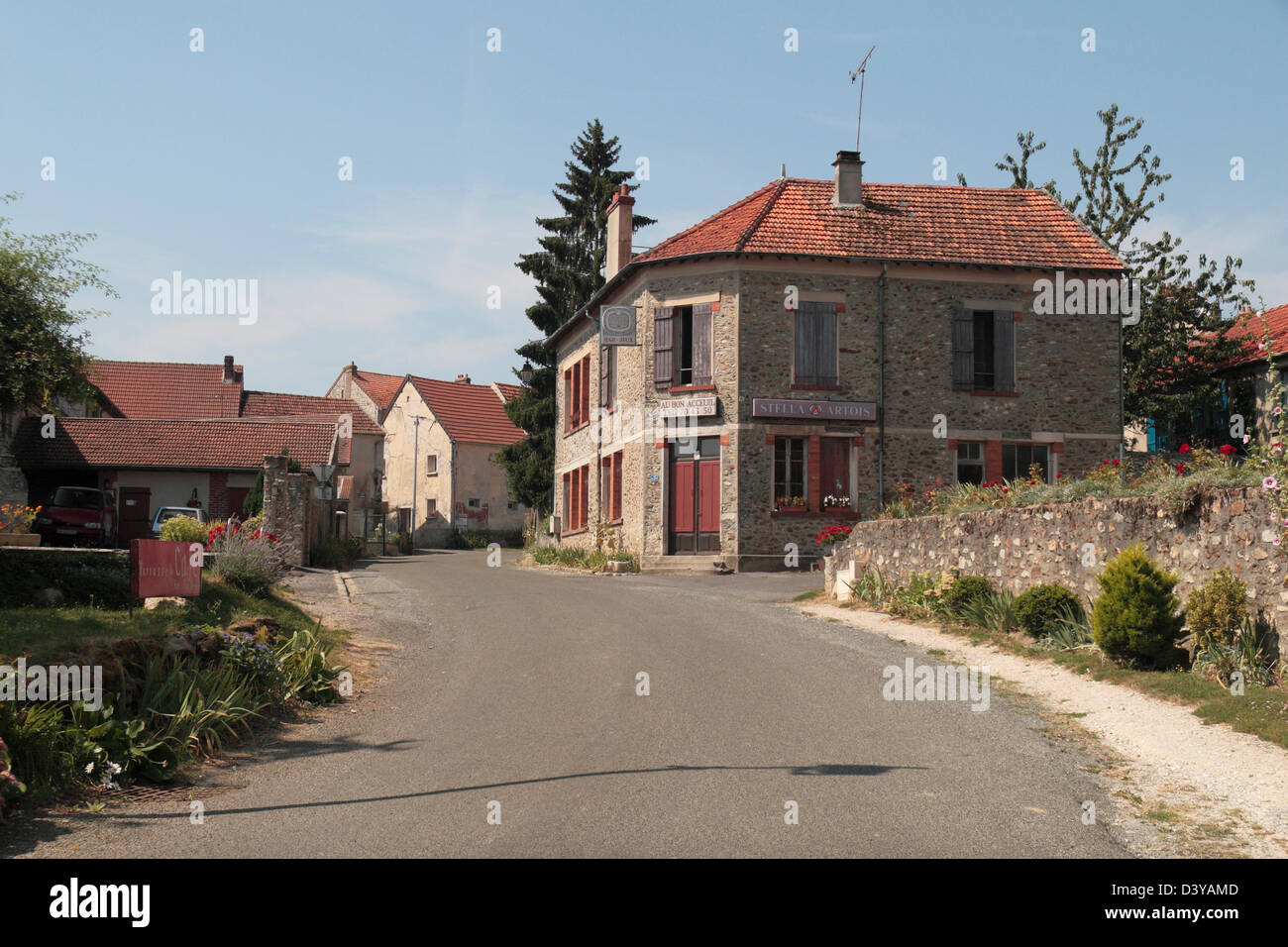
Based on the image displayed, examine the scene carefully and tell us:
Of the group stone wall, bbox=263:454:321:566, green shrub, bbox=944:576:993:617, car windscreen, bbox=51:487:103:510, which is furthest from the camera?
car windscreen, bbox=51:487:103:510

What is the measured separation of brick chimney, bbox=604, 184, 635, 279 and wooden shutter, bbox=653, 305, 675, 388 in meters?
4.55

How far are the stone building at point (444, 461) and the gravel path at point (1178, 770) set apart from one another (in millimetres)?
43773

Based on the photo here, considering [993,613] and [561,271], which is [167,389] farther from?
[993,613]

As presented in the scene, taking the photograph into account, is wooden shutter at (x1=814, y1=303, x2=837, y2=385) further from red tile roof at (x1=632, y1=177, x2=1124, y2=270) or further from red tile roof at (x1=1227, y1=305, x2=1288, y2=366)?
red tile roof at (x1=1227, y1=305, x2=1288, y2=366)

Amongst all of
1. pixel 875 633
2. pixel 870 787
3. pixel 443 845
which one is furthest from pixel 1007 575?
pixel 443 845

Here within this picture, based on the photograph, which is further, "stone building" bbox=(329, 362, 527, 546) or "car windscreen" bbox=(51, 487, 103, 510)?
"stone building" bbox=(329, 362, 527, 546)

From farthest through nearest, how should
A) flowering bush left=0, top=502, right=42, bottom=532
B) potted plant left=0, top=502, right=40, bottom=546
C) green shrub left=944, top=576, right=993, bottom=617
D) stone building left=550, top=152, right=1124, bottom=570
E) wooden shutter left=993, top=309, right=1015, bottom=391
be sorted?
wooden shutter left=993, top=309, right=1015, bottom=391 → stone building left=550, top=152, right=1124, bottom=570 → flowering bush left=0, top=502, right=42, bottom=532 → potted plant left=0, top=502, right=40, bottom=546 → green shrub left=944, top=576, right=993, bottom=617

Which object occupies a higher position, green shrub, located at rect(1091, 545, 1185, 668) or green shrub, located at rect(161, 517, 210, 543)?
green shrub, located at rect(161, 517, 210, 543)

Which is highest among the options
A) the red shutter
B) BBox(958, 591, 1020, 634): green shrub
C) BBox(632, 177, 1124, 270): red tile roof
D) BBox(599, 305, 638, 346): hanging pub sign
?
BBox(632, 177, 1124, 270): red tile roof

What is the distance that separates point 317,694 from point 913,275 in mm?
20775

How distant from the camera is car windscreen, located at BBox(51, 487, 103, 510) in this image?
102 feet

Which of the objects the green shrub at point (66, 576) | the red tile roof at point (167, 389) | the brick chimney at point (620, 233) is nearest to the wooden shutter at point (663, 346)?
the brick chimney at point (620, 233)

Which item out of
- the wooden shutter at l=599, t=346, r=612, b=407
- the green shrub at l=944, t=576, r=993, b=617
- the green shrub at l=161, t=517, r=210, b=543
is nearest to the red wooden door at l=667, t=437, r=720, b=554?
the wooden shutter at l=599, t=346, r=612, b=407
